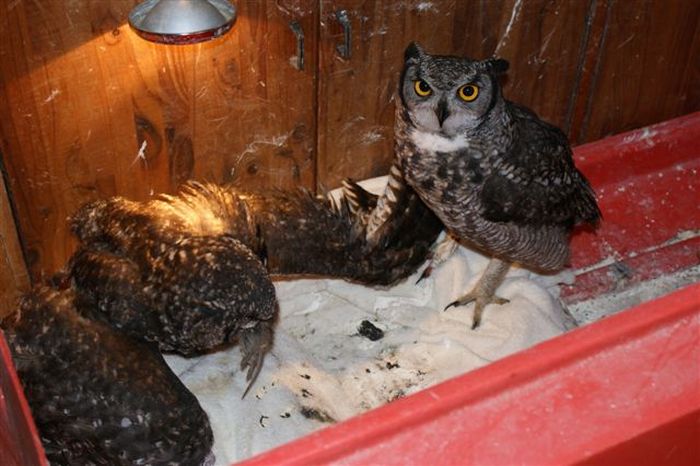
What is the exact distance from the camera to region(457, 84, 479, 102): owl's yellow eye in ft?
8.38

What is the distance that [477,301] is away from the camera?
329 cm

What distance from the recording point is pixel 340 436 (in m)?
1.82

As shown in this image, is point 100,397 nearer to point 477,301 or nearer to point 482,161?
point 482,161

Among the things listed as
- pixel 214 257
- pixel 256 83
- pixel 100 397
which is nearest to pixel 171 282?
pixel 214 257

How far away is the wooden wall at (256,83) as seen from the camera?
2.69 metres

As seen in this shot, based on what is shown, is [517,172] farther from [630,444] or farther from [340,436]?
[340,436]

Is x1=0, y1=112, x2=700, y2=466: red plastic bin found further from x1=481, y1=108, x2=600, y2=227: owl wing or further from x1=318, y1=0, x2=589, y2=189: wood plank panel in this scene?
x1=318, y1=0, x2=589, y2=189: wood plank panel

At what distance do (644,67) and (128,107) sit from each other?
2.20 m

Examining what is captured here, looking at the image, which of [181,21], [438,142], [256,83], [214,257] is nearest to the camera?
[181,21]

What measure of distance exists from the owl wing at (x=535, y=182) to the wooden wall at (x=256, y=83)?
526 mm

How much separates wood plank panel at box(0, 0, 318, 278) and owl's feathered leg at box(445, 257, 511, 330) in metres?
0.84

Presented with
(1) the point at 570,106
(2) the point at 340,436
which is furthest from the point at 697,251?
(2) the point at 340,436

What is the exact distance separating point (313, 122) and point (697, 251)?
178cm

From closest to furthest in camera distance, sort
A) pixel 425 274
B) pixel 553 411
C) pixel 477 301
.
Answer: pixel 553 411, pixel 477 301, pixel 425 274
